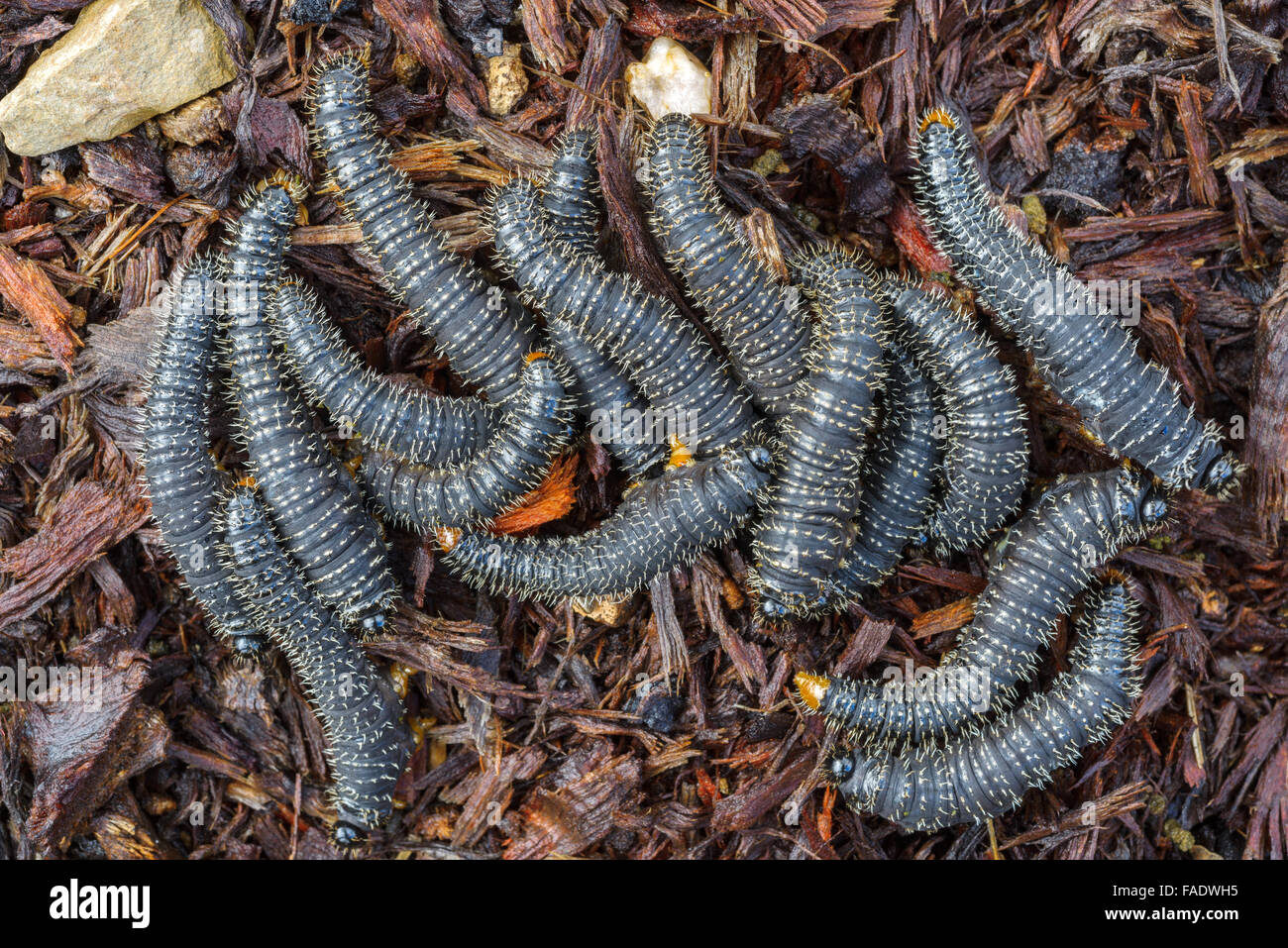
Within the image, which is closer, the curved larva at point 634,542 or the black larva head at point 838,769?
the curved larva at point 634,542

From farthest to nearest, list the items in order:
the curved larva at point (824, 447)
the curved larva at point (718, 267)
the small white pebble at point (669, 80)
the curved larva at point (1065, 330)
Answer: the small white pebble at point (669, 80), the curved larva at point (1065, 330), the curved larva at point (718, 267), the curved larva at point (824, 447)

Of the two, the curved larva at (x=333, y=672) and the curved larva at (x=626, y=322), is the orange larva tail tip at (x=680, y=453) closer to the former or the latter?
the curved larva at (x=626, y=322)

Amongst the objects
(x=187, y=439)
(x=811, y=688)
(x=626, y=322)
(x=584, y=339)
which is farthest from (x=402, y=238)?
(x=811, y=688)

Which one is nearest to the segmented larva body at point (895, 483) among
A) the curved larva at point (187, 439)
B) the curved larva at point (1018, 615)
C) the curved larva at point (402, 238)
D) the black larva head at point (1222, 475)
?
the curved larva at point (1018, 615)

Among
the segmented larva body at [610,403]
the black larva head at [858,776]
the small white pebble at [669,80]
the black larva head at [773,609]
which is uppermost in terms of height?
the small white pebble at [669,80]

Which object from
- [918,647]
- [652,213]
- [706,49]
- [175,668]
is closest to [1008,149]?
[706,49]

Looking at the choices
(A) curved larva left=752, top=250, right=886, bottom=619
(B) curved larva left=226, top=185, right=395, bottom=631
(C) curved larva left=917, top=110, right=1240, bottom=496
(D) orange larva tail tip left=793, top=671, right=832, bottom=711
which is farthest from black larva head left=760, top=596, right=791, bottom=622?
(B) curved larva left=226, top=185, right=395, bottom=631

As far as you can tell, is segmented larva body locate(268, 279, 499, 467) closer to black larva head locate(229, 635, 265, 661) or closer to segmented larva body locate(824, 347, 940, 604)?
black larva head locate(229, 635, 265, 661)

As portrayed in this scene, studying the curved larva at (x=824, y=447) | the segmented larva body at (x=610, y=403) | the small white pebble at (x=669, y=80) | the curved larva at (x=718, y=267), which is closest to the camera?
the curved larva at (x=824, y=447)
